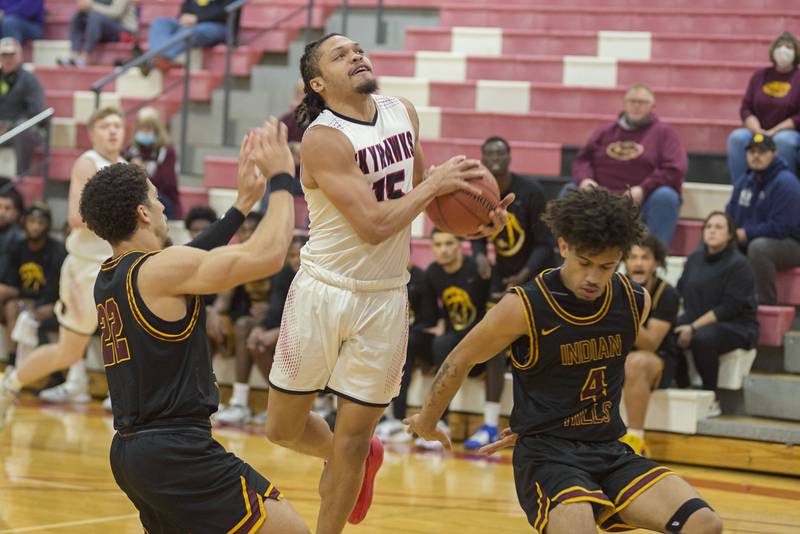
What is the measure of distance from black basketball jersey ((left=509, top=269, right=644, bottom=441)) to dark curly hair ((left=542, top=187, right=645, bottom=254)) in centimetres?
17

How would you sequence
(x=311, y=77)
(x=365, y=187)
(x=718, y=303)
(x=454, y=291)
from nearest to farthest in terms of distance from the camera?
(x=365, y=187)
(x=311, y=77)
(x=718, y=303)
(x=454, y=291)

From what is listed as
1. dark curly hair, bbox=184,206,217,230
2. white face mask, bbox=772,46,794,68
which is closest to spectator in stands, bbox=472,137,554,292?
white face mask, bbox=772,46,794,68

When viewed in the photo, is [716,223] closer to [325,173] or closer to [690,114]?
[690,114]

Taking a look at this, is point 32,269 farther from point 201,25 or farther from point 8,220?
point 201,25

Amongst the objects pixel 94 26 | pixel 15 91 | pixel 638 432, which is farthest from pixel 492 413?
pixel 94 26

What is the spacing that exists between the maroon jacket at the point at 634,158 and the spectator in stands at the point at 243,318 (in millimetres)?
2166

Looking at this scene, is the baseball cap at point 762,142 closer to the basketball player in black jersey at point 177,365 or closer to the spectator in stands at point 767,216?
the spectator in stands at point 767,216

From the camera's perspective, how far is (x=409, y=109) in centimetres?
437

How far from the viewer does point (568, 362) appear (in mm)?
3758

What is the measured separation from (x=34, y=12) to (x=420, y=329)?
612 centimetres

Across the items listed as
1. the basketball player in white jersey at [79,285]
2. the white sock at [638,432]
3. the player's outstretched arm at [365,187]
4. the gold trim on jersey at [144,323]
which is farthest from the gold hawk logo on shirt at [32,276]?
the gold trim on jersey at [144,323]

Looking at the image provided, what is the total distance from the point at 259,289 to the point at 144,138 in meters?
1.64

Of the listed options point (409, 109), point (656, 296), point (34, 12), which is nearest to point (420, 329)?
point (656, 296)

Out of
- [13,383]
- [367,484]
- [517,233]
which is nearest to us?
[367,484]
